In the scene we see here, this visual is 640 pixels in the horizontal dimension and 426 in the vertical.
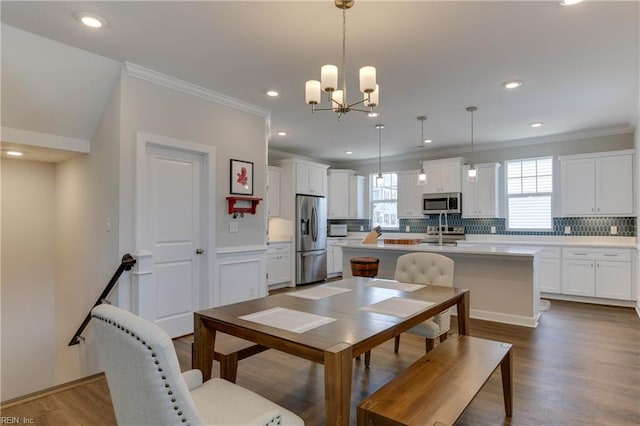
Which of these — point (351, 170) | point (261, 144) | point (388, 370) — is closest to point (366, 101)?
point (388, 370)

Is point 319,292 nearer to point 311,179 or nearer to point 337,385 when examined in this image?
point 337,385

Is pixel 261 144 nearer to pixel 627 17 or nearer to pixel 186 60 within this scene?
pixel 186 60

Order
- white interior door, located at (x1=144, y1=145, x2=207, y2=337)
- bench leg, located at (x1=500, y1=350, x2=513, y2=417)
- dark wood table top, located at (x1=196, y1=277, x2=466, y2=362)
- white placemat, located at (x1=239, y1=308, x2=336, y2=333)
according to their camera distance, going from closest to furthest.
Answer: dark wood table top, located at (x1=196, y1=277, x2=466, y2=362) < white placemat, located at (x1=239, y1=308, x2=336, y2=333) < bench leg, located at (x1=500, y1=350, x2=513, y2=417) < white interior door, located at (x1=144, y1=145, x2=207, y2=337)

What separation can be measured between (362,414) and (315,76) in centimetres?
293

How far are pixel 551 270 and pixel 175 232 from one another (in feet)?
17.8

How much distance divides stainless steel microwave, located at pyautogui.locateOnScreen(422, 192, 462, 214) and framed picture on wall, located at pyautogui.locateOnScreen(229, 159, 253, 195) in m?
3.86

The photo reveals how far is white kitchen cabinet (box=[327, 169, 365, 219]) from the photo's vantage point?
25.1 ft

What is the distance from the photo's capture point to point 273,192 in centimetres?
654

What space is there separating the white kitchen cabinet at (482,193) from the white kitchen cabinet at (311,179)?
8.72ft

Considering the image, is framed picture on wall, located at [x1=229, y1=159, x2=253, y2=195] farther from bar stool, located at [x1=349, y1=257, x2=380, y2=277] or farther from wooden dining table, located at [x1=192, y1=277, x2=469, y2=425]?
wooden dining table, located at [x1=192, y1=277, x2=469, y2=425]

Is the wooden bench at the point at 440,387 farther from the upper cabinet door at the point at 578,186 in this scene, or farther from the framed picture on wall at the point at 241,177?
the upper cabinet door at the point at 578,186

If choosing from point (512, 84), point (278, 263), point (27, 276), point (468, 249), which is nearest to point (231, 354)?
point (468, 249)

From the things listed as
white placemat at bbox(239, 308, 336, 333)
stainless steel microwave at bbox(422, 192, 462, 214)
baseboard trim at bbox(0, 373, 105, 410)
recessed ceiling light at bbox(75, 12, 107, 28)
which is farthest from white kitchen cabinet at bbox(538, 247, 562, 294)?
recessed ceiling light at bbox(75, 12, 107, 28)

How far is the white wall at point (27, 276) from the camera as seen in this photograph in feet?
13.8
